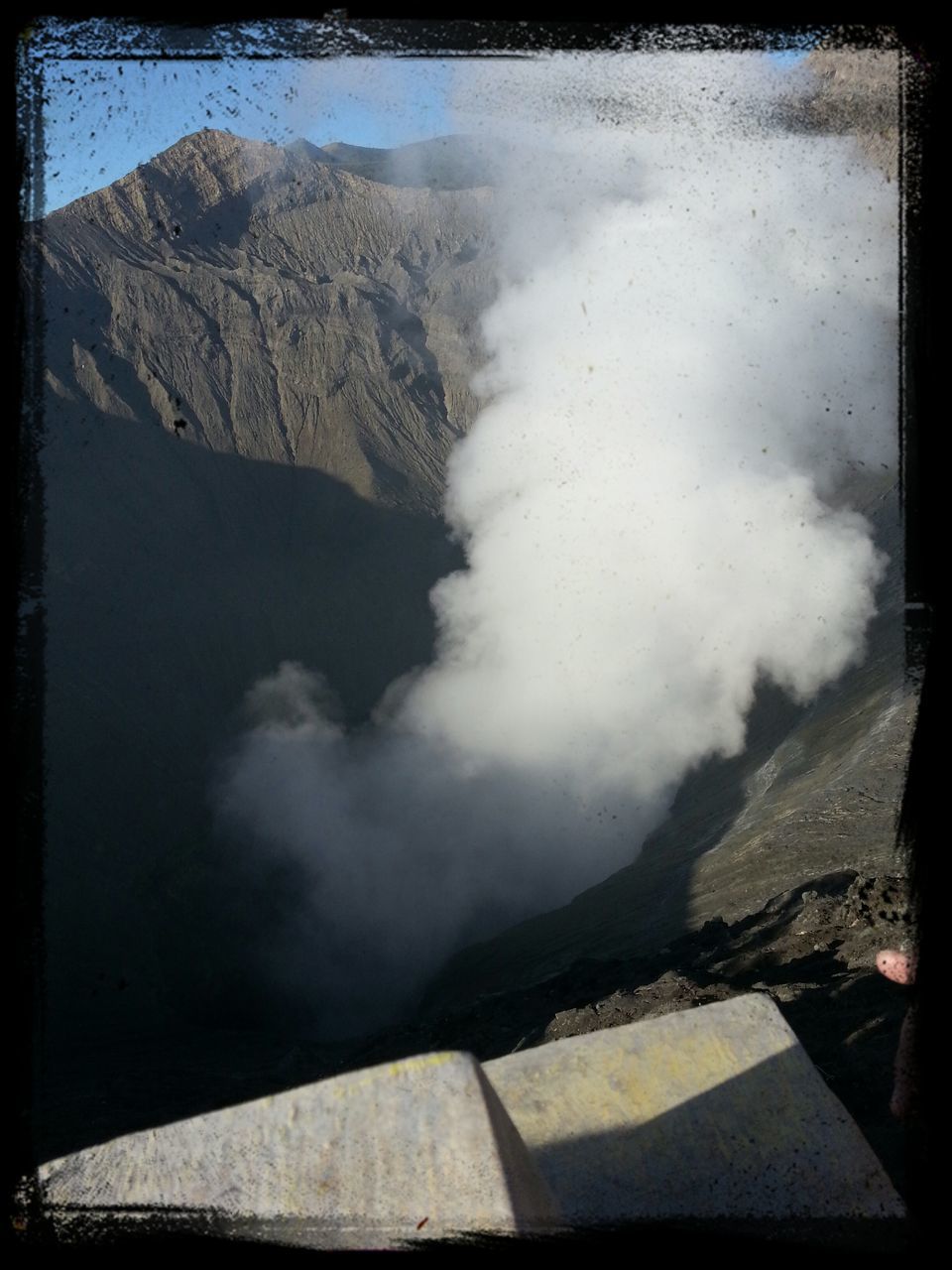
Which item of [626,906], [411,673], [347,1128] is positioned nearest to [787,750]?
[626,906]

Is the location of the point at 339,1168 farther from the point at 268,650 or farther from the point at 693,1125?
the point at 268,650

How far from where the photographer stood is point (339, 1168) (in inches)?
86.7

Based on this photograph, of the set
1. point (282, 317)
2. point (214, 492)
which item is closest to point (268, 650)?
point (214, 492)

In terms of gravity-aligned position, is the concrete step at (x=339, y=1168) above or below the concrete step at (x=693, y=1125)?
above

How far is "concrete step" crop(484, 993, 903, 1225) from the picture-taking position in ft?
8.34

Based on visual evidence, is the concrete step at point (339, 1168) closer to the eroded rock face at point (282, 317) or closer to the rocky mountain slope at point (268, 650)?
the rocky mountain slope at point (268, 650)

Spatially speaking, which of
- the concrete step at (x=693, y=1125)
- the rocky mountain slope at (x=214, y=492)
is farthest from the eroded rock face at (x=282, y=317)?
the concrete step at (x=693, y=1125)

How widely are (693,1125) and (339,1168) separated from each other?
1107 millimetres

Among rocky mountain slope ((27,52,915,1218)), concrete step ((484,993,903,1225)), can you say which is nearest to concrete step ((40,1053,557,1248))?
concrete step ((484,993,903,1225))

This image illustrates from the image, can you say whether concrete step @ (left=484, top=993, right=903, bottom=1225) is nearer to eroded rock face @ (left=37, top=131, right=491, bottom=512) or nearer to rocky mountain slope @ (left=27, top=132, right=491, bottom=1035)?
rocky mountain slope @ (left=27, top=132, right=491, bottom=1035)

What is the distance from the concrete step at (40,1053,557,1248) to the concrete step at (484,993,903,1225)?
305mm

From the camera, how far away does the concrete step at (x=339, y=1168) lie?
203 cm

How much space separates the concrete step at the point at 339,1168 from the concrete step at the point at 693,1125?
1.00 feet

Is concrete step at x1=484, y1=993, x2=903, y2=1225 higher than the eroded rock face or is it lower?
lower
